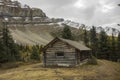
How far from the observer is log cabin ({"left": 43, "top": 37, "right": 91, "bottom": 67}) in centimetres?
3966

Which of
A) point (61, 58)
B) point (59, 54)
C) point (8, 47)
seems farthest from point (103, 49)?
point (61, 58)

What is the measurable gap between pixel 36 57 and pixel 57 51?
19214 millimetres

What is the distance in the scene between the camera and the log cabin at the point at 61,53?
130 ft

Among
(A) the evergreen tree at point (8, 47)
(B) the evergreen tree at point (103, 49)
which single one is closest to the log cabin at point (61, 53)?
(A) the evergreen tree at point (8, 47)

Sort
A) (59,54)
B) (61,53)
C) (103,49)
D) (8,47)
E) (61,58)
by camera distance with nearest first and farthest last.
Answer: (61,58)
(61,53)
(59,54)
(8,47)
(103,49)

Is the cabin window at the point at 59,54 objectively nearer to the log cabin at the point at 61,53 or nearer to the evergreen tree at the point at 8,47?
the log cabin at the point at 61,53

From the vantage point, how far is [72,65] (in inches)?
1560

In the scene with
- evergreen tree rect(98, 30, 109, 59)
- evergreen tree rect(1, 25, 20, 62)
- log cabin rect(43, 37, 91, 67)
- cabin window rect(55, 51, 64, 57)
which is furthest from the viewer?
evergreen tree rect(98, 30, 109, 59)

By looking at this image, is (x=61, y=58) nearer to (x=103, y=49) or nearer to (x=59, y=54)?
(x=59, y=54)

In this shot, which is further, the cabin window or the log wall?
the cabin window

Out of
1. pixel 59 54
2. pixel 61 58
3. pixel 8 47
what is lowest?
pixel 61 58

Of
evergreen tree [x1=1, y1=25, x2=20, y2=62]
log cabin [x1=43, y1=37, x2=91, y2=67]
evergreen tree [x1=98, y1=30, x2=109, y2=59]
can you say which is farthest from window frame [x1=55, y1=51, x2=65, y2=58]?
evergreen tree [x1=98, y1=30, x2=109, y2=59]

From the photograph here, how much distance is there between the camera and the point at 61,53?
1593 inches

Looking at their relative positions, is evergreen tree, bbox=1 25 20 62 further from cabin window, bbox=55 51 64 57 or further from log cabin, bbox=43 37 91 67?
cabin window, bbox=55 51 64 57
